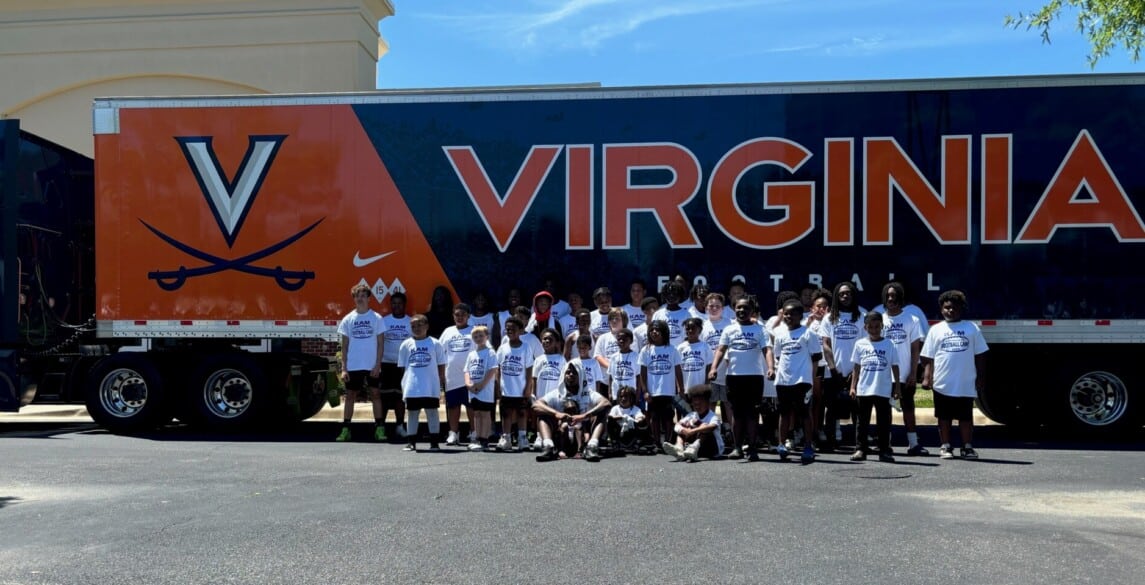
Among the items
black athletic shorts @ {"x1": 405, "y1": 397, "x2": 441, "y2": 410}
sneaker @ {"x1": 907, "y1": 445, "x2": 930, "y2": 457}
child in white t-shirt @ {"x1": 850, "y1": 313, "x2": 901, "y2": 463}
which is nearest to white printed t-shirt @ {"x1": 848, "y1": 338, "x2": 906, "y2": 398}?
child in white t-shirt @ {"x1": 850, "y1": 313, "x2": 901, "y2": 463}

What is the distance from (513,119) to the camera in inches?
476

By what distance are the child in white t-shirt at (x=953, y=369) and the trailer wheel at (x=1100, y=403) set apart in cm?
195

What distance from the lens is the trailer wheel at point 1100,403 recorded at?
11328 millimetres

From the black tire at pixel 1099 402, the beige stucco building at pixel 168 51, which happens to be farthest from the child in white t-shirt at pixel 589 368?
the beige stucco building at pixel 168 51

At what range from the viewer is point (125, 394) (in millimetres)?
12523

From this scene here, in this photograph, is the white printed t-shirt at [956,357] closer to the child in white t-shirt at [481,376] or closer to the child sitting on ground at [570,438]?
the child sitting on ground at [570,438]

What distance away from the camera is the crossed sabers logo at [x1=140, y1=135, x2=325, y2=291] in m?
12.4

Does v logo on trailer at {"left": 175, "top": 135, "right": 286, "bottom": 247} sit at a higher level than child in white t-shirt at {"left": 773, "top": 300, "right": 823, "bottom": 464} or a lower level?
higher

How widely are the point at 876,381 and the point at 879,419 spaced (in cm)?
35

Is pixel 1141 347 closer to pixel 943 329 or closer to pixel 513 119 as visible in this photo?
pixel 943 329

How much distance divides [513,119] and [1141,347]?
710 centimetres

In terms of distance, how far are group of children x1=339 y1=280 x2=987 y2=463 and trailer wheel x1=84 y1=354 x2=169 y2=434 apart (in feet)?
9.33

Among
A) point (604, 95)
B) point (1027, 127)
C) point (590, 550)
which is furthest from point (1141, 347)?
point (590, 550)

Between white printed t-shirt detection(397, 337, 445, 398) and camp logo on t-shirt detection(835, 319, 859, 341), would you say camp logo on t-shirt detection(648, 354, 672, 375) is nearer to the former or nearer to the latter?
camp logo on t-shirt detection(835, 319, 859, 341)
